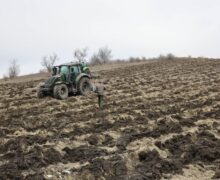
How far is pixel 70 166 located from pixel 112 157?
90 centimetres

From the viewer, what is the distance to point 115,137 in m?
13.3

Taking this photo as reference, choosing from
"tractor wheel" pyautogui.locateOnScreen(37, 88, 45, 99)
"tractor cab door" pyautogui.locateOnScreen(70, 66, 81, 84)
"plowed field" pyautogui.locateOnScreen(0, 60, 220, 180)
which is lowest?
"plowed field" pyautogui.locateOnScreen(0, 60, 220, 180)

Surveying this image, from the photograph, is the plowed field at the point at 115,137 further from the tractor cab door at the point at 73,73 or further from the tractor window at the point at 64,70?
the tractor window at the point at 64,70

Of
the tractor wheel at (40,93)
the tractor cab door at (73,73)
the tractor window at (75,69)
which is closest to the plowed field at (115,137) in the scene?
the tractor wheel at (40,93)

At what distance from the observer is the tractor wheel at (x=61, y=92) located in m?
22.6

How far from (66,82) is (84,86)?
1.09 metres

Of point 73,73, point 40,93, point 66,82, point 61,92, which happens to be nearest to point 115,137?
point 61,92

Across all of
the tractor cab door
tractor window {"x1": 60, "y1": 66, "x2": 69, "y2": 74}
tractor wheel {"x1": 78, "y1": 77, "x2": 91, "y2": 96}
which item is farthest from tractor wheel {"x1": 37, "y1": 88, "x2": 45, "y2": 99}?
tractor wheel {"x1": 78, "y1": 77, "x2": 91, "y2": 96}

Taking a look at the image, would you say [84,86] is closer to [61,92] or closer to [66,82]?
[66,82]

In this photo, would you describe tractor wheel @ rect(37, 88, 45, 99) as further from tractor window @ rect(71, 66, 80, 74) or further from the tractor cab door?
tractor window @ rect(71, 66, 80, 74)

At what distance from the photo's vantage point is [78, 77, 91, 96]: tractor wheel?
2378 cm

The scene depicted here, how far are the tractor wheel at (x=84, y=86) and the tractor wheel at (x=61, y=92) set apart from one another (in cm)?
86

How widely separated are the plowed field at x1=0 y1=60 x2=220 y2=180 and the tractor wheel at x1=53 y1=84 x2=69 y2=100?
33 centimetres

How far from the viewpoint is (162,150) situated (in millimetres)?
11461
